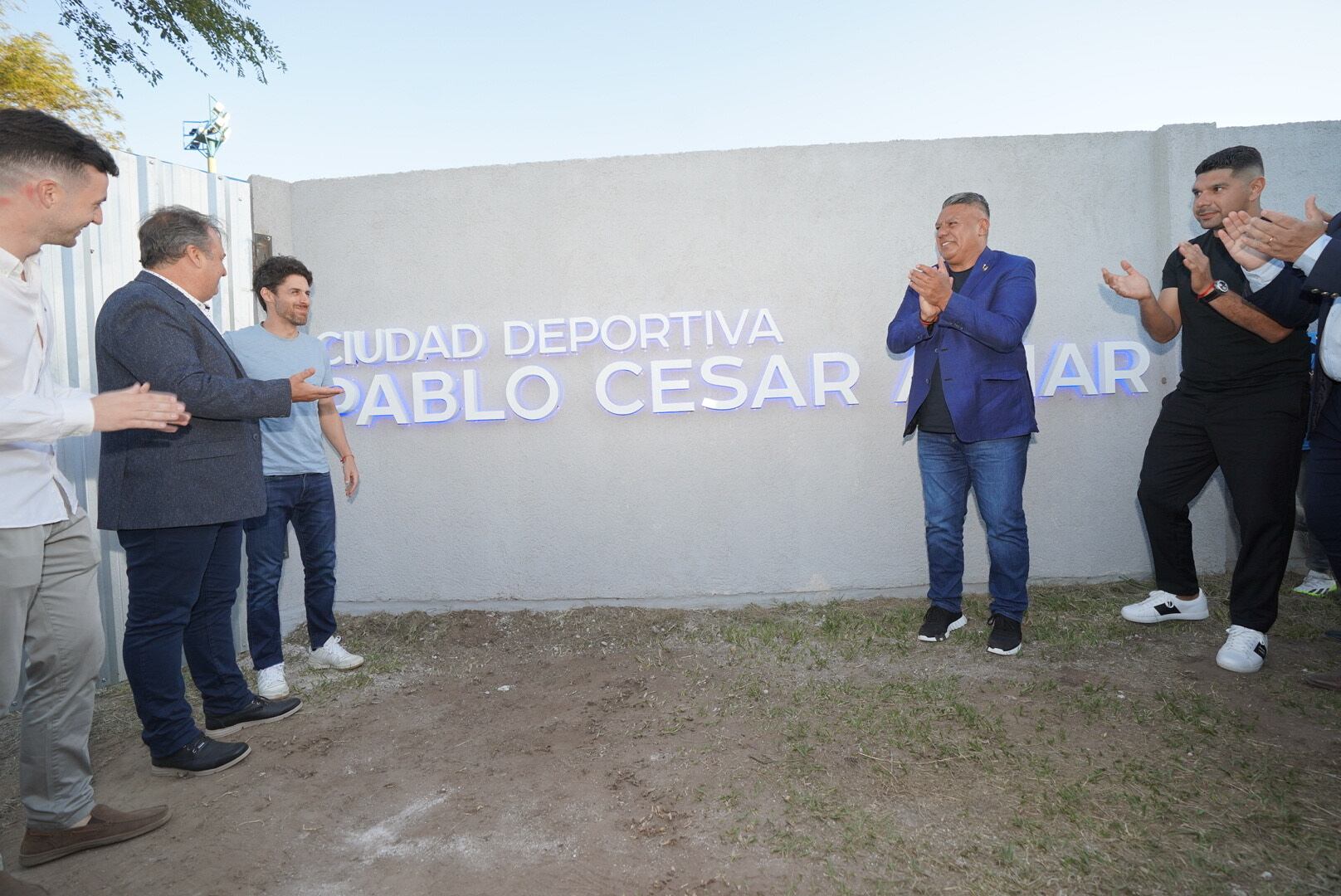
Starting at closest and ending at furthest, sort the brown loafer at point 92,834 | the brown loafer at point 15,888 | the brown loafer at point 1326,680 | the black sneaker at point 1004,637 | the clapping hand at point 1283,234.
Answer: the brown loafer at point 15,888 → the brown loafer at point 92,834 → the clapping hand at point 1283,234 → the brown loafer at point 1326,680 → the black sneaker at point 1004,637

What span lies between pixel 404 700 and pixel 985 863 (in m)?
2.47

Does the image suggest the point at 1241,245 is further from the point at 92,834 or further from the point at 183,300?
the point at 92,834

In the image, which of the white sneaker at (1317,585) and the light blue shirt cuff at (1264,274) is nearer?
the light blue shirt cuff at (1264,274)

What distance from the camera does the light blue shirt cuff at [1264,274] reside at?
A: 9.91 feet

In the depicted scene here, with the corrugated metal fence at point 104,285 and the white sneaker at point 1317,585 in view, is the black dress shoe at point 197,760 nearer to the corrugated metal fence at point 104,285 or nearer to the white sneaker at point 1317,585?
the corrugated metal fence at point 104,285

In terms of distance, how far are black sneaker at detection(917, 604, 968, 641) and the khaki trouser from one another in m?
3.34

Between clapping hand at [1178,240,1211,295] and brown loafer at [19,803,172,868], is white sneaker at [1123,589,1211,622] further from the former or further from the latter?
brown loafer at [19,803,172,868]

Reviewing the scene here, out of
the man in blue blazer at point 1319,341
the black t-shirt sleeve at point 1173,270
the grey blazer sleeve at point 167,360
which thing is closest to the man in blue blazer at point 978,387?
the black t-shirt sleeve at point 1173,270

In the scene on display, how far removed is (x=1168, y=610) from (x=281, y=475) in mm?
4272

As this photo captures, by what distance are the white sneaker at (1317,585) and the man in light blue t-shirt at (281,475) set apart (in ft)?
16.8

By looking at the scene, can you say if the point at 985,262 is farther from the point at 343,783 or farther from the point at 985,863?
the point at 343,783

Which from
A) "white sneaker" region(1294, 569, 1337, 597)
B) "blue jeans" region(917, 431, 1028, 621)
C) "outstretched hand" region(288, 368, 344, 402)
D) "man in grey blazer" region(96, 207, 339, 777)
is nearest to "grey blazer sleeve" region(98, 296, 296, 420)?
"man in grey blazer" region(96, 207, 339, 777)

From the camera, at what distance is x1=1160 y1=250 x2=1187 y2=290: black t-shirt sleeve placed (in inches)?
141

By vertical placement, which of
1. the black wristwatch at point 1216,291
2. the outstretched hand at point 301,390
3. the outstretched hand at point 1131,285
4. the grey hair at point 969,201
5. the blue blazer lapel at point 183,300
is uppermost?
the grey hair at point 969,201
